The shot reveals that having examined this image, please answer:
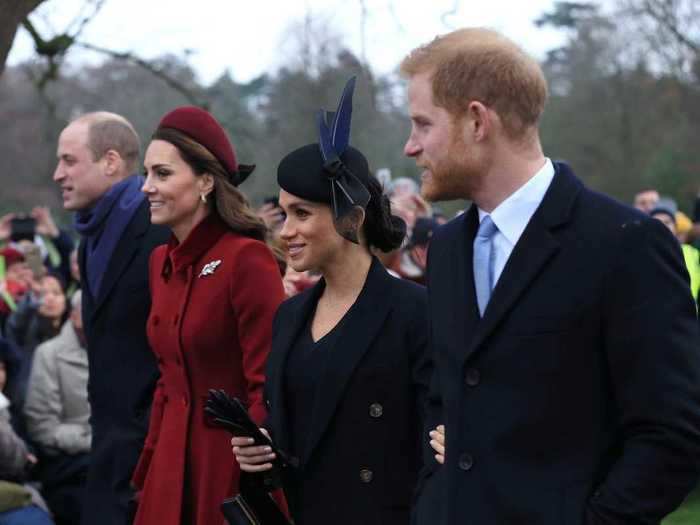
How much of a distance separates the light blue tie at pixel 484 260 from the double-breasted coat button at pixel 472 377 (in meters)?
0.18

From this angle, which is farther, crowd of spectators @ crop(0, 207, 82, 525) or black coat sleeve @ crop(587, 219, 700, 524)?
crowd of spectators @ crop(0, 207, 82, 525)

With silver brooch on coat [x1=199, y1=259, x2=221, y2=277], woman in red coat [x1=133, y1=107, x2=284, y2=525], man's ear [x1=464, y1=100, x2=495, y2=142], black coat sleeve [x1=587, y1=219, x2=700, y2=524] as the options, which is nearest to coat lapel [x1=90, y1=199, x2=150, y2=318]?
woman in red coat [x1=133, y1=107, x2=284, y2=525]

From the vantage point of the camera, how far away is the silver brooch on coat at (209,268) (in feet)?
17.3

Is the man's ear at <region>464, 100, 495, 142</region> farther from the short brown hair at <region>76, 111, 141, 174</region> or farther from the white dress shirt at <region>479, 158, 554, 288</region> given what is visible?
the short brown hair at <region>76, 111, 141, 174</region>

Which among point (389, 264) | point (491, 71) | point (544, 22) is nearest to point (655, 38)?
point (544, 22)

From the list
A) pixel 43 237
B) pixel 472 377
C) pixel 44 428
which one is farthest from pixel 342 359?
pixel 43 237

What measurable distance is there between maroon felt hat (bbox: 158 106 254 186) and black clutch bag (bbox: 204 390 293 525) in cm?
134

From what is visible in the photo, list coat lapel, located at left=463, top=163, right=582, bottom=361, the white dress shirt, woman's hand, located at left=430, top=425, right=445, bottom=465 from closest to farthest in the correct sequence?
1. coat lapel, located at left=463, top=163, right=582, bottom=361
2. the white dress shirt
3. woman's hand, located at left=430, top=425, right=445, bottom=465

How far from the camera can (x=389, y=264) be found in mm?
8781

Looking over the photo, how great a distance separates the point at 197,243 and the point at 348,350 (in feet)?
3.78

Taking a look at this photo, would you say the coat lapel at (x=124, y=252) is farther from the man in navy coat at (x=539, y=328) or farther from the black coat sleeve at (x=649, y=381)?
the black coat sleeve at (x=649, y=381)

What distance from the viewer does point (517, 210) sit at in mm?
3283

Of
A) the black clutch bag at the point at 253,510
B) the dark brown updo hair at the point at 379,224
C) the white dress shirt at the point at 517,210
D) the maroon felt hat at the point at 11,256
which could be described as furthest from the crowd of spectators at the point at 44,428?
the white dress shirt at the point at 517,210

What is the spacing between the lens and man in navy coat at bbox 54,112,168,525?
226 inches
